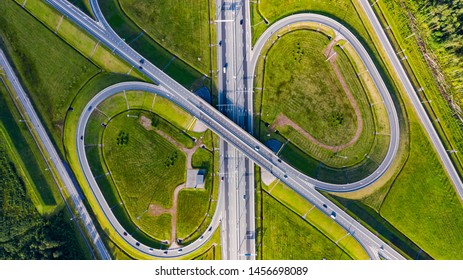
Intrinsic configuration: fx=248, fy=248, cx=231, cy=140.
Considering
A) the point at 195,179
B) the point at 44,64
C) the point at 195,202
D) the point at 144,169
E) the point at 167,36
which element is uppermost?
the point at 167,36

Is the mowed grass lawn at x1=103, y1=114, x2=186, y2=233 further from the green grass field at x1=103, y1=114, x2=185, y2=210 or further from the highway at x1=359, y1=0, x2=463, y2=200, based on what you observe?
the highway at x1=359, y1=0, x2=463, y2=200

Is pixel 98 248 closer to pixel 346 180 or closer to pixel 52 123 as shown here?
pixel 52 123

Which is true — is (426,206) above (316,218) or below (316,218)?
above

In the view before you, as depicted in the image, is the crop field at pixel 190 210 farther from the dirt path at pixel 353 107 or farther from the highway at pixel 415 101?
the highway at pixel 415 101

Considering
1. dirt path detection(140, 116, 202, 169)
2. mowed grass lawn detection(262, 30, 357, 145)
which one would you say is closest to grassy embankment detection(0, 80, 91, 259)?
dirt path detection(140, 116, 202, 169)

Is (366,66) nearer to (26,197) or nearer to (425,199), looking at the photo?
(425,199)

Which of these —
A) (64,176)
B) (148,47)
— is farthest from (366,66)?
(64,176)

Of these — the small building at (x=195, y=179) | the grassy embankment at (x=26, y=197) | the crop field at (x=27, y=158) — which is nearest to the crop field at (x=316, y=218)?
the small building at (x=195, y=179)
